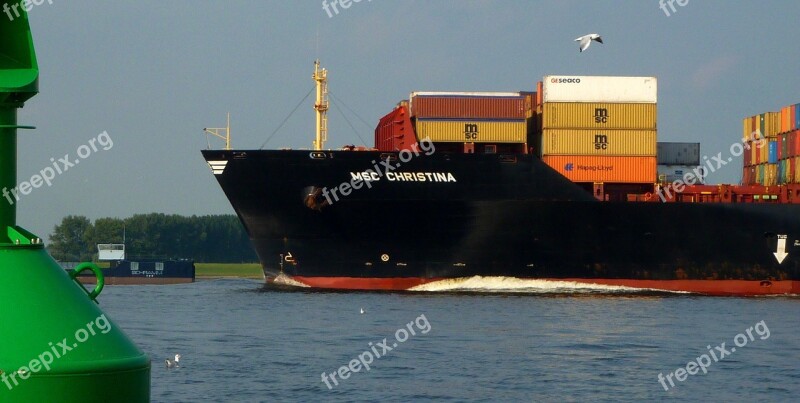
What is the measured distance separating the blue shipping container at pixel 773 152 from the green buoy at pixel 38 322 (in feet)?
166

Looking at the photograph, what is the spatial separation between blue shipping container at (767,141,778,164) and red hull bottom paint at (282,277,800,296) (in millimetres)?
7762

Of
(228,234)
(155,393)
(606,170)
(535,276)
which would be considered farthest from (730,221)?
(228,234)

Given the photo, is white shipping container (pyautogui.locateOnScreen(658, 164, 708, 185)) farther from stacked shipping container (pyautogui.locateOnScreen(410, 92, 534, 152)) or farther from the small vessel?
the small vessel

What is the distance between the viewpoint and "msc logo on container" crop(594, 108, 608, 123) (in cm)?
4588

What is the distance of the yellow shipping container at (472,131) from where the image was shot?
1763 inches

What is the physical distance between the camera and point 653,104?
1832 inches

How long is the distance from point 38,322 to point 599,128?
138 feet

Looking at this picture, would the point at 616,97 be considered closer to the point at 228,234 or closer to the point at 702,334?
the point at 702,334

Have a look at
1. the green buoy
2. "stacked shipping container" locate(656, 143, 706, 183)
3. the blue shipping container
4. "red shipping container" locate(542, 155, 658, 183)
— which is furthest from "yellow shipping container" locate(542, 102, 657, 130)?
the green buoy

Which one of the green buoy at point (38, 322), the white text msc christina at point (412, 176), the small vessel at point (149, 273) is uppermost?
the white text msc christina at point (412, 176)

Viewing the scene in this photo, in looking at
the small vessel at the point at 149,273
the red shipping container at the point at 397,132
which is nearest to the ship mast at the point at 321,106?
the red shipping container at the point at 397,132

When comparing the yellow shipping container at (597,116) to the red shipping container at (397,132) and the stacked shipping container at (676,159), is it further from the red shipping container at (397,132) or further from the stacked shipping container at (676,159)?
the red shipping container at (397,132)

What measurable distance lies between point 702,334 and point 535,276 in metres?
14.8

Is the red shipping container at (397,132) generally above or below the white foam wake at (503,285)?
above
